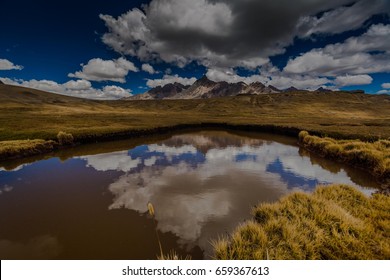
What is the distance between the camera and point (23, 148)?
28.6 m

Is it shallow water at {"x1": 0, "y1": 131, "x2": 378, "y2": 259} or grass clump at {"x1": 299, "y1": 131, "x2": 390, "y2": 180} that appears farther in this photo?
grass clump at {"x1": 299, "y1": 131, "x2": 390, "y2": 180}

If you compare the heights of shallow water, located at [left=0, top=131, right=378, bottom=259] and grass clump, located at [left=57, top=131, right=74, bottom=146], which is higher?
grass clump, located at [left=57, top=131, right=74, bottom=146]

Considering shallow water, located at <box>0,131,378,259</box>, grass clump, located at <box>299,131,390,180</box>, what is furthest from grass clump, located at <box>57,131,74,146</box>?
grass clump, located at <box>299,131,390,180</box>

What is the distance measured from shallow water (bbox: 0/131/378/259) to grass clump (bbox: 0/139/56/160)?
266 cm

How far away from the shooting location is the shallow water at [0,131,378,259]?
1023 centimetres

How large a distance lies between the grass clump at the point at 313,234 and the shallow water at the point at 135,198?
8.32 ft

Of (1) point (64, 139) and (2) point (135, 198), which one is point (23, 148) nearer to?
(1) point (64, 139)

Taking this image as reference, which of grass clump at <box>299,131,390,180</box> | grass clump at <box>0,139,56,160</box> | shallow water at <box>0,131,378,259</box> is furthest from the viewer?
grass clump at <box>0,139,56,160</box>

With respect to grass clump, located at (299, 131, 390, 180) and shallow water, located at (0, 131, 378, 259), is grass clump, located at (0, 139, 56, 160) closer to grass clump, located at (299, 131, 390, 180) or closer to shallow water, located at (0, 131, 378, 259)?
shallow water, located at (0, 131, 378, 259)

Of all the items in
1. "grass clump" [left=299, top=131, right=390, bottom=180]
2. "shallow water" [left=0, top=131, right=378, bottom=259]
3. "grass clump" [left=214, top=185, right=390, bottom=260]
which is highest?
"grass clump" [left=214, top=185, right=390, bottom=260]

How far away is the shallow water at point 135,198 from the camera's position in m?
10.2

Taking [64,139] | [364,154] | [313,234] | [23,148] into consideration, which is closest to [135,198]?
[313,234]

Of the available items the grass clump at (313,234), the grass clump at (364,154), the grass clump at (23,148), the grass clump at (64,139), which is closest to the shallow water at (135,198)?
the grass clump at (364,154)
